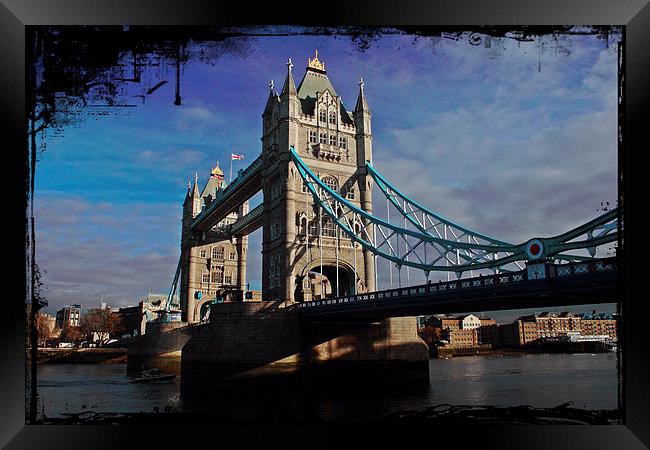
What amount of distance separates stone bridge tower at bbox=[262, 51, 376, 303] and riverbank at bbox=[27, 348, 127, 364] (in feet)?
102

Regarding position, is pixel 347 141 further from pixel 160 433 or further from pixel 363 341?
pixel 160 433

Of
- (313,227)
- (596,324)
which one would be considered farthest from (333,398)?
(596,324)

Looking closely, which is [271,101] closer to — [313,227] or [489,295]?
[313,227]

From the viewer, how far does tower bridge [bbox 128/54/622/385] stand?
875 inches

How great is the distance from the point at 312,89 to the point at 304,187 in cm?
801

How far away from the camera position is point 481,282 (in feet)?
70.8

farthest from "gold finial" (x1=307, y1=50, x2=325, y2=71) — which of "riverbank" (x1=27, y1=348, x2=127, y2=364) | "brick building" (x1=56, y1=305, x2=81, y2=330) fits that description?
"brick building" (x1=56, y1=305, x2=81, y2=330)

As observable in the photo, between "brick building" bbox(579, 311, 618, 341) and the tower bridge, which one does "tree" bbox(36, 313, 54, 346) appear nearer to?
the tower bridge

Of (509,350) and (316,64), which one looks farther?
(509,350)

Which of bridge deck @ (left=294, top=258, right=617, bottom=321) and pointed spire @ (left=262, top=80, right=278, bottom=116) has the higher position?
pointed spire @ (left=262, top=80, right=278, bottom=116)
